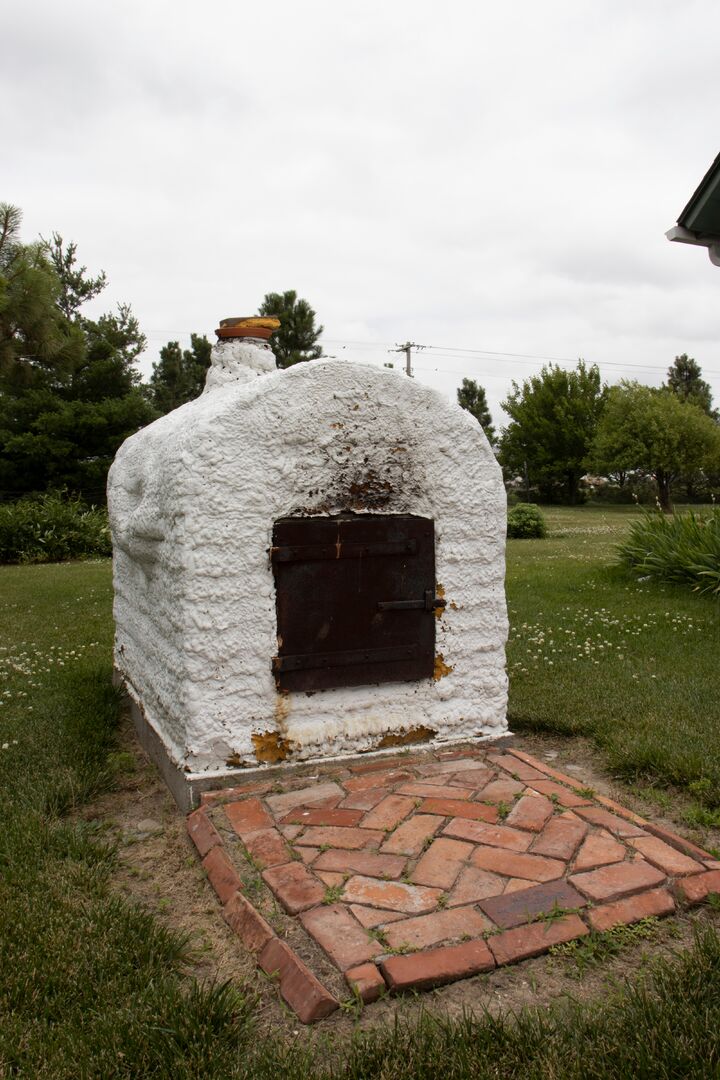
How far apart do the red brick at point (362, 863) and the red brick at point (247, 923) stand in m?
0.30

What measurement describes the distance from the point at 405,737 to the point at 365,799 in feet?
1.79

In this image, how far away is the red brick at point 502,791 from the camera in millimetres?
3293

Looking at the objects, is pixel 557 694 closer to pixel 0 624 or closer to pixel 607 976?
pixel 607 976

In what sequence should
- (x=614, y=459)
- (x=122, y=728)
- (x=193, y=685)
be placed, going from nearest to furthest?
(x=193, y=685), (x=122, y=728), (x=614, y=459)

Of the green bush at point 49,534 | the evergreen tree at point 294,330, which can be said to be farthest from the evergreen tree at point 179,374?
the green bush at point 49,534

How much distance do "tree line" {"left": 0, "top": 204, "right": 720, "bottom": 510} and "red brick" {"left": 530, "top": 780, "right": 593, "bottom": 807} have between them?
730 centimetres

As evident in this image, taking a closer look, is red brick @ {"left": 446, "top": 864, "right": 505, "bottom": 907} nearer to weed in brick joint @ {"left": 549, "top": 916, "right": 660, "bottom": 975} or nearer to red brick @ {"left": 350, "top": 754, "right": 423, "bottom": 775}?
weed in brick joint @ {"left": 549, "top": 916, "right": 660, "bottom": 975}

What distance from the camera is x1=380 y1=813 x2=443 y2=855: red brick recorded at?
2.89 metres

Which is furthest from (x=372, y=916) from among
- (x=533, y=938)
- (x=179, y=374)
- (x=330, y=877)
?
(x=179, y=374)

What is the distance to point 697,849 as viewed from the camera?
2.92 metres

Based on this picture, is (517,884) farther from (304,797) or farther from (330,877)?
(304,797)

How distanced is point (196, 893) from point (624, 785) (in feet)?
6.44

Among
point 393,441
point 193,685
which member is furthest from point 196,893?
point 393,441

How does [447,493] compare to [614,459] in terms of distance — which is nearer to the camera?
[447,493]
